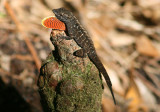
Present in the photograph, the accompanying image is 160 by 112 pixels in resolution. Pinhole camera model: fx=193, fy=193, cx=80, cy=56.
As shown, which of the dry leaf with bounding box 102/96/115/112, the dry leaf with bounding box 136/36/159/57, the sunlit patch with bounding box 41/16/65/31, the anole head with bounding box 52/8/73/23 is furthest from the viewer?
the dry leaf with bounding box 136/36/159/57

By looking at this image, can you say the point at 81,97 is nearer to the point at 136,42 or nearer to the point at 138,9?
the point at 136,42

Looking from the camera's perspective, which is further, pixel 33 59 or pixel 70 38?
pixel 33 59

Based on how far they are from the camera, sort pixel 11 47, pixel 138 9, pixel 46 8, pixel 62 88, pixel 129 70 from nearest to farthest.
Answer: pixel 62 88 → pixel 11 47 → pixel 129 70 → pixel 46 8 → pixel 138 9

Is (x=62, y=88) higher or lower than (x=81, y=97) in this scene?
higher

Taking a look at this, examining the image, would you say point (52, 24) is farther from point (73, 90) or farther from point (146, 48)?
point (146, 48)

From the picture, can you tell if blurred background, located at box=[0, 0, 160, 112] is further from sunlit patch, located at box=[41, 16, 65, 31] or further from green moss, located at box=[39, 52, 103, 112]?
sunlit patch, located at box=[41, 16, 65, 31]

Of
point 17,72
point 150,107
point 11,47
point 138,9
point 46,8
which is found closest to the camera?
point 17,72

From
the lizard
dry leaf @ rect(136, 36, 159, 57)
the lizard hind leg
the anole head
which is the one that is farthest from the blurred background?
the lizard hind leg

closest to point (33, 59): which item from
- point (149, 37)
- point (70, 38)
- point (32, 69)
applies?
point (32, 69)
